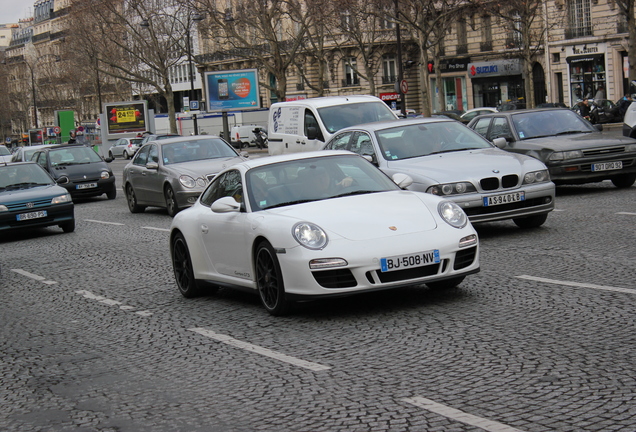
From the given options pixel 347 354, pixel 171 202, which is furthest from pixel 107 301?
pixel 171 202

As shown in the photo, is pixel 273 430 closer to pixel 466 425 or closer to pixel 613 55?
pixel 466 425

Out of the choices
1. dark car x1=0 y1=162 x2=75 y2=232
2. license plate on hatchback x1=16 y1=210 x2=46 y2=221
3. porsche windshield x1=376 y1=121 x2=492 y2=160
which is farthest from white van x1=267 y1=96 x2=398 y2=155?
porsche windshield x1=376 y1=121 x2=492 y2=160

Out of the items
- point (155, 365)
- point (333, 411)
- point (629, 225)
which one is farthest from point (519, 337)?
point (629, 225)

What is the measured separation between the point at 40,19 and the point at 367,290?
176 metres

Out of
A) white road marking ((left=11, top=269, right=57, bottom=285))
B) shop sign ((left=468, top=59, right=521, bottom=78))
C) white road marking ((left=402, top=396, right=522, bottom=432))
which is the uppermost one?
shop sign ((left=468, top=59, right=521, bottom=78))

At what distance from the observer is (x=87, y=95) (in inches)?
4808

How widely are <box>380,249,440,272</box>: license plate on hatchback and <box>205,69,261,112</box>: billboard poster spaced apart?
45.1 m

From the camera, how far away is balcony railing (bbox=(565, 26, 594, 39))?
58.2 meters

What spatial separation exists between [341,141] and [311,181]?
603 centimetres

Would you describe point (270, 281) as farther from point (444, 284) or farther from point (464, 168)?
point (464, 168)

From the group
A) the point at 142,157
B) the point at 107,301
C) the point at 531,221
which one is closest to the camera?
the point at 107,301

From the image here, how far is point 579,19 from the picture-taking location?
59.0m

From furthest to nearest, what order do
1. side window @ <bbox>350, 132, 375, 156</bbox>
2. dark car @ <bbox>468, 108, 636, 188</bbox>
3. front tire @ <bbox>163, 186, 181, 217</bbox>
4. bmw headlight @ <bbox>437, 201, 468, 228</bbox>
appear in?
front tire @ <bbox>163, 186, 181, 217</bbox>, dark car @ <bbox>468, 108, 636, 188</bbox>, side window @ <bbox>350, 132, 375, 156</bbox>, bmw headlight @ <bbox>437, 201, 468, 228</bbox>

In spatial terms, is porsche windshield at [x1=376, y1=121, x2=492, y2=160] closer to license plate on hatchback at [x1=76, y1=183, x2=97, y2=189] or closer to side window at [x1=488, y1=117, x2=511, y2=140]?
side window at [x1=488, y1=117, x2=511, y2=140]
